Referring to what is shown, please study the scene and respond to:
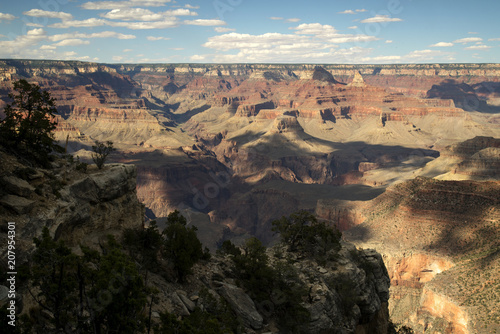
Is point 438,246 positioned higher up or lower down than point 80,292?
lower down

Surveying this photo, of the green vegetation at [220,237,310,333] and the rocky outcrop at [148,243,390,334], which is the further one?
the green vegetation at [220,237,310,333]

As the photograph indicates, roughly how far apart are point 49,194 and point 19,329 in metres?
11.3

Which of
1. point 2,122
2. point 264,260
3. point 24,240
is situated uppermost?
point 2,122

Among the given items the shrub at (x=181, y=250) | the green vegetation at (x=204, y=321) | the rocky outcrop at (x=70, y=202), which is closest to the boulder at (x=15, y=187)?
the rocky outcrop at (x=70, y=202)

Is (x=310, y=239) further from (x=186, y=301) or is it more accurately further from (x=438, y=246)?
(x=438, y=246)

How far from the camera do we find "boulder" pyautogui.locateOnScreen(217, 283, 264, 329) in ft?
90.4

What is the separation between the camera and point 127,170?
1246 inches

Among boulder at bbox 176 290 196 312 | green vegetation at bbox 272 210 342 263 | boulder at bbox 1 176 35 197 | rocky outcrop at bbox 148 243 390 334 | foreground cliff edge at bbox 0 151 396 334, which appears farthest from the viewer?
green vegetation at bbox 272 210 342 263

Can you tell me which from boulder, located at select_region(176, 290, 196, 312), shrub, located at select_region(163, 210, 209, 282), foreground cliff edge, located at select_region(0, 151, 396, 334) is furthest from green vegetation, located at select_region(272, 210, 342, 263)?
boulder, located at select_region(176, 290, 196, 312)

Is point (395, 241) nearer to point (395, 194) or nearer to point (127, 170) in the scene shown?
point (395, 194)

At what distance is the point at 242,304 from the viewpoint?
2875cm

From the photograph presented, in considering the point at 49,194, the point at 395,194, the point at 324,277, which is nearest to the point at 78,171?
the point at 49,194

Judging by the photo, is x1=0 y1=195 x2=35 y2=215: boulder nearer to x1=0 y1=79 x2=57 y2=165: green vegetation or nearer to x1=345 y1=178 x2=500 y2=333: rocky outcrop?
x1=0 y1=79 x2=57 y2=165: green vegetation

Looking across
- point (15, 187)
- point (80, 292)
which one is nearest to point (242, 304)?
point (80, 292)
